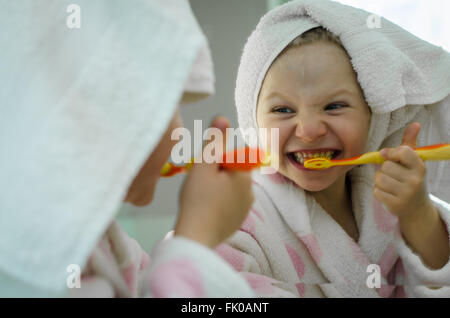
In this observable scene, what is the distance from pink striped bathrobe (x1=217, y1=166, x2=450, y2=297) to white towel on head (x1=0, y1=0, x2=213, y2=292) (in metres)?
0.33

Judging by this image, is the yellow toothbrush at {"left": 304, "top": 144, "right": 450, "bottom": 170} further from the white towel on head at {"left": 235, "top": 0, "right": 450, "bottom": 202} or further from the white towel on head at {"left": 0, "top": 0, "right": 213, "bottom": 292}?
the white towel on head at {"left": 0, "top": 0, "right": 213, "bottom": 292}

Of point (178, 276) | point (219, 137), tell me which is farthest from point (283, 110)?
point (178, 276)

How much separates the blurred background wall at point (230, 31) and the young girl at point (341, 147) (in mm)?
32

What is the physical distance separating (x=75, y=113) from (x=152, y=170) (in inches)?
5.6

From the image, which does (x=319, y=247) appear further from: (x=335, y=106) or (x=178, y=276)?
(x=178, y=276)

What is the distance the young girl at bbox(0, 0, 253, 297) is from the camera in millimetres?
322

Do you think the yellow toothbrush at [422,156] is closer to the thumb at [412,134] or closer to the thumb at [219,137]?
the thumb at [412,134]

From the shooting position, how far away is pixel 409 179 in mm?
625

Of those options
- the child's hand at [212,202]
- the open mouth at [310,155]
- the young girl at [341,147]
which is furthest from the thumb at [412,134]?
the child's hand at [212,202]

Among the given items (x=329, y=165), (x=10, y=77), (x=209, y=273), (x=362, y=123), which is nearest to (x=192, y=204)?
(x=209, y=273)

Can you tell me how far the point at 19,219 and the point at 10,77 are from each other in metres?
0.13

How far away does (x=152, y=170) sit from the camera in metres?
0.47

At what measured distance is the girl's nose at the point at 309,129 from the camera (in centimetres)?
67
